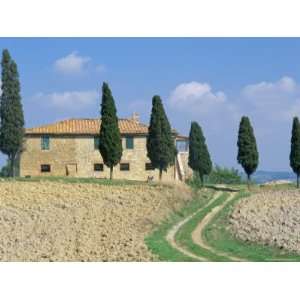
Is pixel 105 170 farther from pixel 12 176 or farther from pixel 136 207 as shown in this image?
pixel 136 207

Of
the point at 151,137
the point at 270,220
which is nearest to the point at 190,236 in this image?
the point at 270,220

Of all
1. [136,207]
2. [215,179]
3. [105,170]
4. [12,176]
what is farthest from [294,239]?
[215,179]

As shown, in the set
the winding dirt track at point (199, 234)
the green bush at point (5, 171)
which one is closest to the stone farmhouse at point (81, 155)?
the green bush at point (5, 171)

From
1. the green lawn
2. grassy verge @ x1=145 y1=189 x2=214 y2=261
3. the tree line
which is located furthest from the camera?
the tree line

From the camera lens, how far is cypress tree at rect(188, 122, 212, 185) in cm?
3744

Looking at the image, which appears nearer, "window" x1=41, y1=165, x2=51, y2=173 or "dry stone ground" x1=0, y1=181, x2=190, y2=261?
"dry stone ground" x1=0, y1=181, x2=190, y2=261

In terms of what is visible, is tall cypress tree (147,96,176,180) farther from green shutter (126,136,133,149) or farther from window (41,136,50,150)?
window (41,136,50,150)

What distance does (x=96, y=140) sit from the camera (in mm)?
40312

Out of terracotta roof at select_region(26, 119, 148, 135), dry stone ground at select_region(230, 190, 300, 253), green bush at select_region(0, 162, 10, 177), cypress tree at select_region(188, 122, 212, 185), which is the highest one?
terracotta roof at select_region(26, 119, 148, 135)

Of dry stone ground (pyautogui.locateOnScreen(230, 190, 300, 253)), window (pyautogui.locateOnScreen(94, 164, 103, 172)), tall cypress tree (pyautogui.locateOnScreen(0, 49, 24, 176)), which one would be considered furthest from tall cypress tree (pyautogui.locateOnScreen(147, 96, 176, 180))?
tall cypress tree (pyautogui.locateOnScreen(0, 49, 24, 176))

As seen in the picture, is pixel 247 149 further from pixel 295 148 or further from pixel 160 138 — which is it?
pixel 160 138

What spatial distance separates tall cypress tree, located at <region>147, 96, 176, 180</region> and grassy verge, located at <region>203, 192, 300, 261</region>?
26.6 ft
